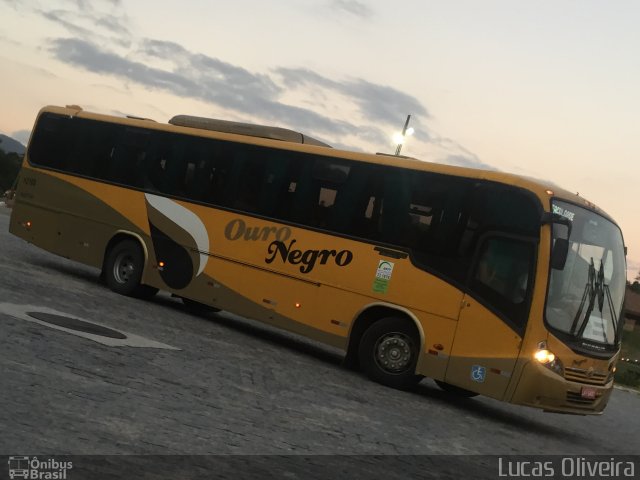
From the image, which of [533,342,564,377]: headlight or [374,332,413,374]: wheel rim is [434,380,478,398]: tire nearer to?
[374,332,413,374]: wheel rim

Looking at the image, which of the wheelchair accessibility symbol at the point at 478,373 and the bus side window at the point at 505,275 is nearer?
the bus side window at the point at 505,275

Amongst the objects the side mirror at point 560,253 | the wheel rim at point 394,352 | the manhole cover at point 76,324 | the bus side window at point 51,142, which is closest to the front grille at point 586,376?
the side mirror at point 560,253

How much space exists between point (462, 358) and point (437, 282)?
1110mm

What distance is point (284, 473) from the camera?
5.93 meters

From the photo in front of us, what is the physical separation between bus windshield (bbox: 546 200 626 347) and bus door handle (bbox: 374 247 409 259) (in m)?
2.19

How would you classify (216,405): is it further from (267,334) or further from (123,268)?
(123,268)

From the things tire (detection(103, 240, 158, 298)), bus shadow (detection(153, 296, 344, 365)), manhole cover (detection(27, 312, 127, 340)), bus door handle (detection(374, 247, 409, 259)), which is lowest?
bus shadow (detection(153, 296, 344, 365))

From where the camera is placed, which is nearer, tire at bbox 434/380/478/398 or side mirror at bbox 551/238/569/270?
side mirror at bbox 551/238/569/270

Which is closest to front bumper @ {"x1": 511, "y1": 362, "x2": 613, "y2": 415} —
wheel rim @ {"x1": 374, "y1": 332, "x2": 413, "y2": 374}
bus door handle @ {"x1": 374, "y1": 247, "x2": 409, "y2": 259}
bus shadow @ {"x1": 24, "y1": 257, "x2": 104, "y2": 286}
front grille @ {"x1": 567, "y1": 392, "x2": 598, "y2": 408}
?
front grille @ {"x1": 567, "y1": 392, "x2": 598, "y2": 408}

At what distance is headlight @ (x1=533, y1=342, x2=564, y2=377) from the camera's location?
10727 millimetres

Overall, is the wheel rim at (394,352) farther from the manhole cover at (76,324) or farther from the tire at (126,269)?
the tire at (126,269)

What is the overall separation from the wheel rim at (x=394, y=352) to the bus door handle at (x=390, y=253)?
1.10 m
